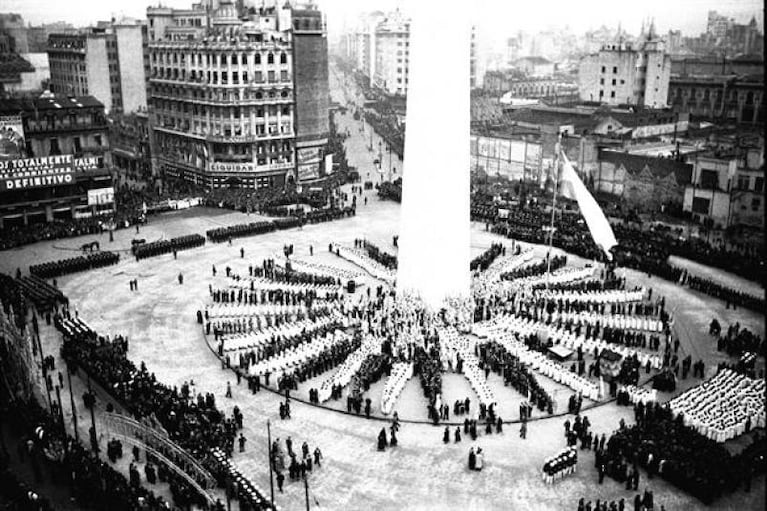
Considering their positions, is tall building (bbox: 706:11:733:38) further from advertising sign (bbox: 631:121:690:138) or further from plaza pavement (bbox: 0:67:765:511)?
plaza pavement (bbox: 0:67:765:511)

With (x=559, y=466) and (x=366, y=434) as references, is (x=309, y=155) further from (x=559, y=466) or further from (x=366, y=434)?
(x=559, y=466)

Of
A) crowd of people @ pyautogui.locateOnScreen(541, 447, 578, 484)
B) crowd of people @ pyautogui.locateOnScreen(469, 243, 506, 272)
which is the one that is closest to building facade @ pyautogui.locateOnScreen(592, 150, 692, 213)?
crowd of people @ pyautogui.locateOnScreen(469, 243, 506, 272)

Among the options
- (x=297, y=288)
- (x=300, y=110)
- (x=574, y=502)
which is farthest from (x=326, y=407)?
(x=300, y=110)

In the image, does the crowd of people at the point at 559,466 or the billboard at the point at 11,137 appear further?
the billboard at the point at 11,137

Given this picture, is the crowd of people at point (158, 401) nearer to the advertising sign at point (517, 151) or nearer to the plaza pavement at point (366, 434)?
the plaza pavement at point (366, 434)

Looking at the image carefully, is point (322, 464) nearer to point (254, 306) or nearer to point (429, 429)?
point (429, 429)

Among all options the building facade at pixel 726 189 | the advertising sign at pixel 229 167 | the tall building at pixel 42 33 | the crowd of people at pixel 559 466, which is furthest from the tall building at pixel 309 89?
the crowd of people at pixel 559 466
